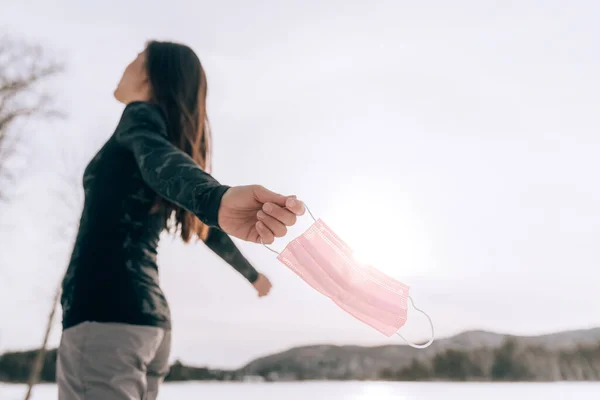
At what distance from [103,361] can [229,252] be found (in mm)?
658

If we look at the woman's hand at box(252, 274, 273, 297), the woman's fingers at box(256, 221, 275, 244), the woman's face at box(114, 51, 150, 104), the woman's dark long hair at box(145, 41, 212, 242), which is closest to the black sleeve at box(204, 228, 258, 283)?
the woman's hand at box(252, 274, 273, 297)

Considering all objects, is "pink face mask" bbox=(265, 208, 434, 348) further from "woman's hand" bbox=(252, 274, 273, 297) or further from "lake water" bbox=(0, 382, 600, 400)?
"lake water" bbox=(0, 382, 600, 400)

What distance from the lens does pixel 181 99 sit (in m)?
1.15

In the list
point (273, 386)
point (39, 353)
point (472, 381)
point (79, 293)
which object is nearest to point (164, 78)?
point (79, 293)

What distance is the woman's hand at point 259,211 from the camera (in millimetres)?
727

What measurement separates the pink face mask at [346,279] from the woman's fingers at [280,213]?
7.4 inches

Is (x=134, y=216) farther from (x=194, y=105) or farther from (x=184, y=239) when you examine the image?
(x=194, y=105)

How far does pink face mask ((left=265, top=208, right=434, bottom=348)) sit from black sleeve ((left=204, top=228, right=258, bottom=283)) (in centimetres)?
57

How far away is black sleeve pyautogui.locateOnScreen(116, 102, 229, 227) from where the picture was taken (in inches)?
30.5

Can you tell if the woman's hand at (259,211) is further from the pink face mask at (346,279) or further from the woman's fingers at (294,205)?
the pink face mask at (346,279)

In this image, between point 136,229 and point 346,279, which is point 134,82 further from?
point 346,279

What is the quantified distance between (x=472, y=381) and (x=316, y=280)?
11.6 m

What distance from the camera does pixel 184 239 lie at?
3.93 ft

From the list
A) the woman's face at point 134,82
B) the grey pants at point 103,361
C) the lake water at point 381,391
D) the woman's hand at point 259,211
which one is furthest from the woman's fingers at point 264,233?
the lake water at point 381,391
